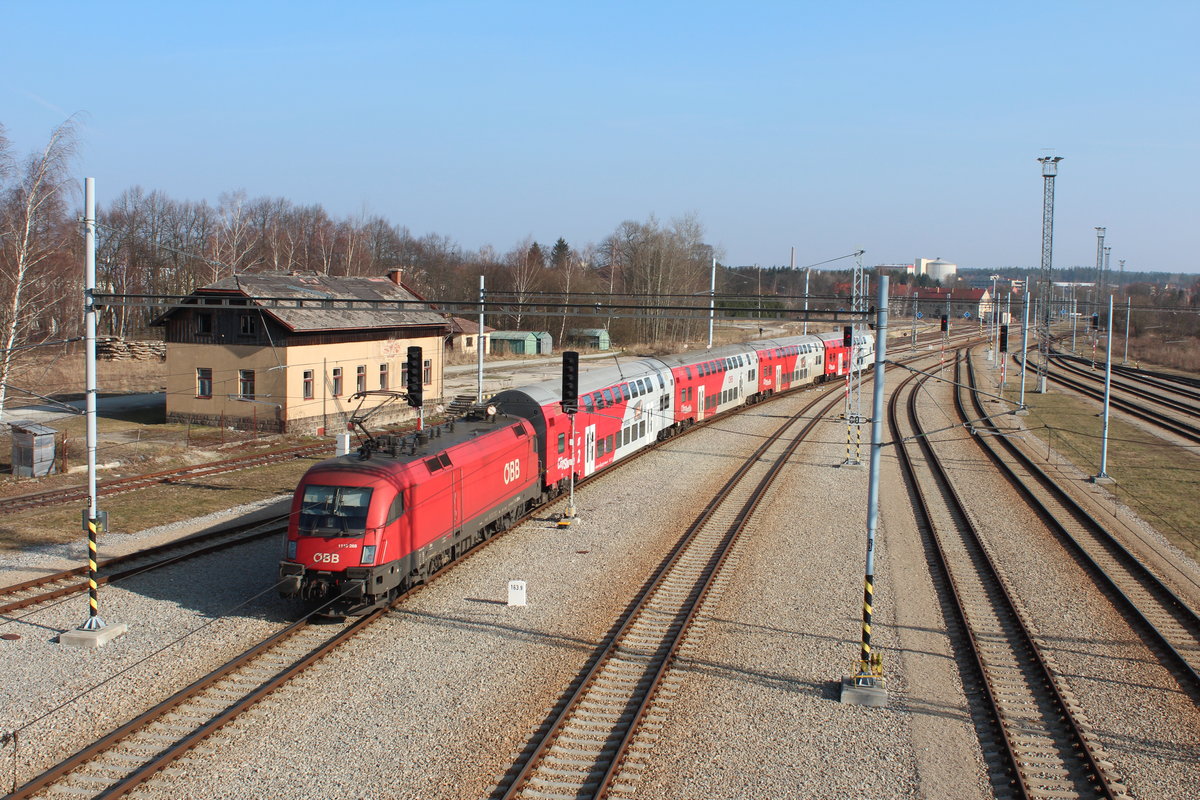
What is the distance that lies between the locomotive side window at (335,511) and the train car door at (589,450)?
1165 centimetres

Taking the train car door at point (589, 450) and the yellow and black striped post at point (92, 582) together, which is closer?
the yellow and black striped post at point (92, 582)

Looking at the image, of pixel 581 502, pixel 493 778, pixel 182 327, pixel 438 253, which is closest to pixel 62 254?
pixel 182 327

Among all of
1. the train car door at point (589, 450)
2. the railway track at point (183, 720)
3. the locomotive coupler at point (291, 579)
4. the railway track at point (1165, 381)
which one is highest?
the railway track at point (1165, 381)

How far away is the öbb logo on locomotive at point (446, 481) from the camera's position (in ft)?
49.0

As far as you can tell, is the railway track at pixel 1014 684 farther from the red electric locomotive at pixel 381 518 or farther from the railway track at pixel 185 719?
the railway track at pixel 185 719

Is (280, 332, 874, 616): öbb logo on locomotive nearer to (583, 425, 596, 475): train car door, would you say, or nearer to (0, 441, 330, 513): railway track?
(583, 425, 596, 475): train car door

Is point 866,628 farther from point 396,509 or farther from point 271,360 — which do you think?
point 271,360

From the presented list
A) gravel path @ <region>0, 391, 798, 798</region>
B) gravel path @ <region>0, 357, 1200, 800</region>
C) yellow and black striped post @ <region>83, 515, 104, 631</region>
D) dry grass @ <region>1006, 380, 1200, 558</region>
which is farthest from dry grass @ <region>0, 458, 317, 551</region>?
dry grass @ <region>1006, 380, 1200, 558</region>

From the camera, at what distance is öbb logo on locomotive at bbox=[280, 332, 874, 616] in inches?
587

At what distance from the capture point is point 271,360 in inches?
1367

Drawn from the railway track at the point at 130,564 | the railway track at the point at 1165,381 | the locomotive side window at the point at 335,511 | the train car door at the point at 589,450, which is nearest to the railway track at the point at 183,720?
the locomotive side window at the point at 335,511

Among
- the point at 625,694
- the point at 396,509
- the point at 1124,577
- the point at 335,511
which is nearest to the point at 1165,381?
the point at 1124,577

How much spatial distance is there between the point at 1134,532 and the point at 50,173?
36.4m

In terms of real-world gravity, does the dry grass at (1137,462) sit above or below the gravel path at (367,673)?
above
